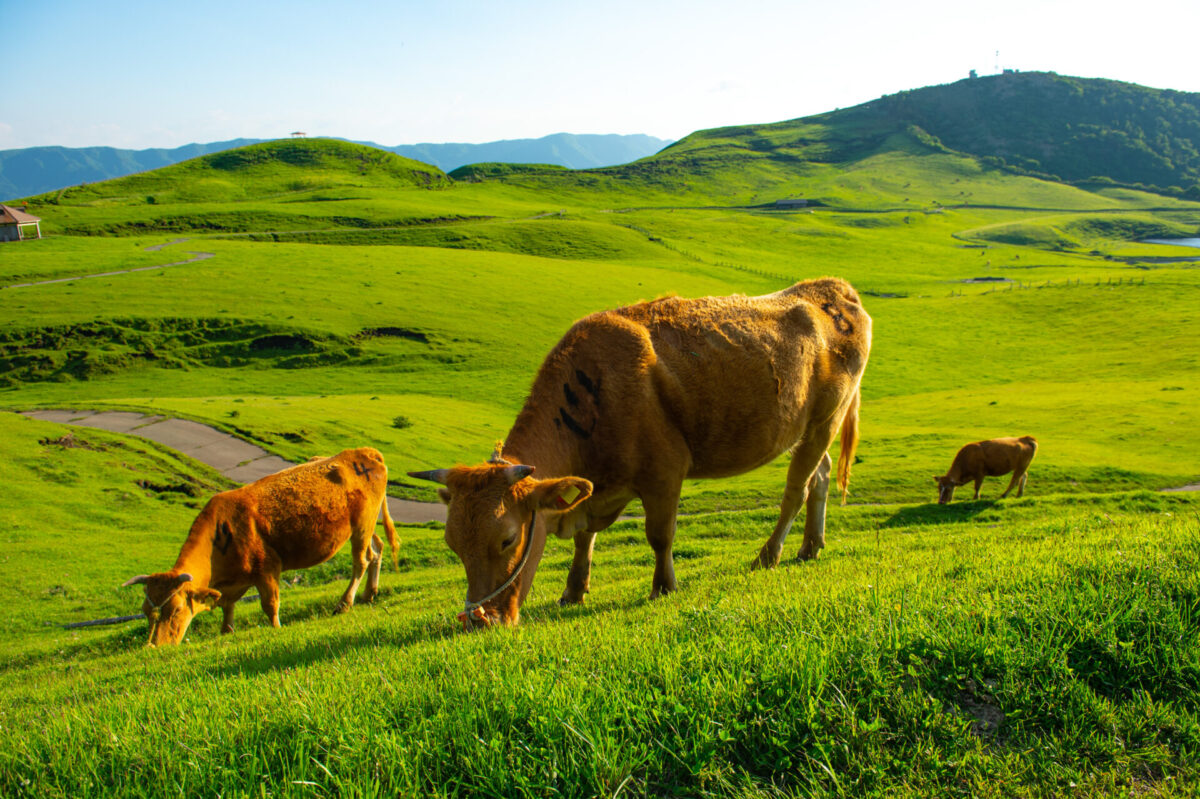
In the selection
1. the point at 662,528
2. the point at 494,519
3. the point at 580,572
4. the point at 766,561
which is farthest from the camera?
the point at 766,561

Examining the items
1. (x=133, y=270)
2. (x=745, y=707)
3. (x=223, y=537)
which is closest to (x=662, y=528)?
(x=745, y=707)

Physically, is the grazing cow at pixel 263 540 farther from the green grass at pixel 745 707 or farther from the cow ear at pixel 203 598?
the green grass at pixel 745 707

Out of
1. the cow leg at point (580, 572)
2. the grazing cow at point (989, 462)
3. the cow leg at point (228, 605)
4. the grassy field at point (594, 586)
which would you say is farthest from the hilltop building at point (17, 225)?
the cow leg at point (580, 572)

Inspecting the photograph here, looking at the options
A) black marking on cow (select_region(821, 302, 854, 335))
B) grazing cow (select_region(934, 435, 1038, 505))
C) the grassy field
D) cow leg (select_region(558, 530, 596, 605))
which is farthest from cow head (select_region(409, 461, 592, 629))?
grazing cow (select_region(934, 435, 1038, 505))

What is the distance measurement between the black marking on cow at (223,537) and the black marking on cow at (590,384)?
7.91 metres

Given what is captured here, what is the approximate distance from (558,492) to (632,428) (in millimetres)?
1549

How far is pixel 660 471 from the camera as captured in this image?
320 inches

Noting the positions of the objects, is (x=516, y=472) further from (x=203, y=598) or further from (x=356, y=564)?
(x=356, y=564)

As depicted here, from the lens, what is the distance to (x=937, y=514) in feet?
66.6

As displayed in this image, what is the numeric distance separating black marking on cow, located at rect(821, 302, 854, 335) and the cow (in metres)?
0.51

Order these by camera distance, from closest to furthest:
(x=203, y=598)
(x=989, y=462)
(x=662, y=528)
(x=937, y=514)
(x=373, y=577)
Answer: (x=662, y=528) < (x=203, y=598) < (x=373, y=577) < (x=937, y=514) < (x=989, y=462)

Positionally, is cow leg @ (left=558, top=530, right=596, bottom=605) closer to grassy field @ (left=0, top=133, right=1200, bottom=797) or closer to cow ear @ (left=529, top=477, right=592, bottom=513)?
grassy field @ (left=0, top=133, right=1200, bottom=797)

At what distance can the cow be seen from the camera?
6.75 meters

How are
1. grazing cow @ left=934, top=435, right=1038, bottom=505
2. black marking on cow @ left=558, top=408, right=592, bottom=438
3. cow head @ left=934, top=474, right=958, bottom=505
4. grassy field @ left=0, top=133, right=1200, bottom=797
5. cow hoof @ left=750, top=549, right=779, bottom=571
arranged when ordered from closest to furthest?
grassy field @ left=0, top=133, right=1200, bottom=797 → black marking on cow @ left=558, top=408, right=592, bottom=438 → cow hoof @ left=750, top=549, right=779, bottom=571 → cow head @ left=934, top=474, right=958, bottom=505 → grazing cow @ left=934, top=435, right=1038, bottom=505
